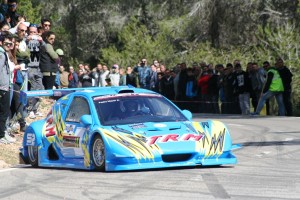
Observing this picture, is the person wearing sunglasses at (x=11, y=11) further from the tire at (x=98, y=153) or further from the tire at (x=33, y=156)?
the tire at (x=98, y=153)

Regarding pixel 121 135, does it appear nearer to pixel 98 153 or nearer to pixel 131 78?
pixel 98 153

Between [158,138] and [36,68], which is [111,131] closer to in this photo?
[158,138]

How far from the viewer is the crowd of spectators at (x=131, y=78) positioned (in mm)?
18000

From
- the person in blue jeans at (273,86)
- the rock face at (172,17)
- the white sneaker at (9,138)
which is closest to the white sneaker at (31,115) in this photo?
the white sneaker at (9,138)

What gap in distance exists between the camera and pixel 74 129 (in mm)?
13516

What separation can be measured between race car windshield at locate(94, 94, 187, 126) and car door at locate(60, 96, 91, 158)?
0.97 ft

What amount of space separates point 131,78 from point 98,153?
2115 cm

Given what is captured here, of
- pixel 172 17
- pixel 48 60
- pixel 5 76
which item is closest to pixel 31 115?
pixel 48 60

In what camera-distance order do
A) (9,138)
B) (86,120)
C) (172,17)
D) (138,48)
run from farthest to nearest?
(172,17) < (138,48) < (9,138) < (86,120)

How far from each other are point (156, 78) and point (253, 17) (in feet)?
53.5

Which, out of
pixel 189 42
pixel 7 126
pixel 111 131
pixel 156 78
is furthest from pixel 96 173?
pixel 189 42

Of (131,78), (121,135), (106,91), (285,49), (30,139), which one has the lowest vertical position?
(30,139)

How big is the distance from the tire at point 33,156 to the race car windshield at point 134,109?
1.66 m

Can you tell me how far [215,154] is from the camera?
1260cm
